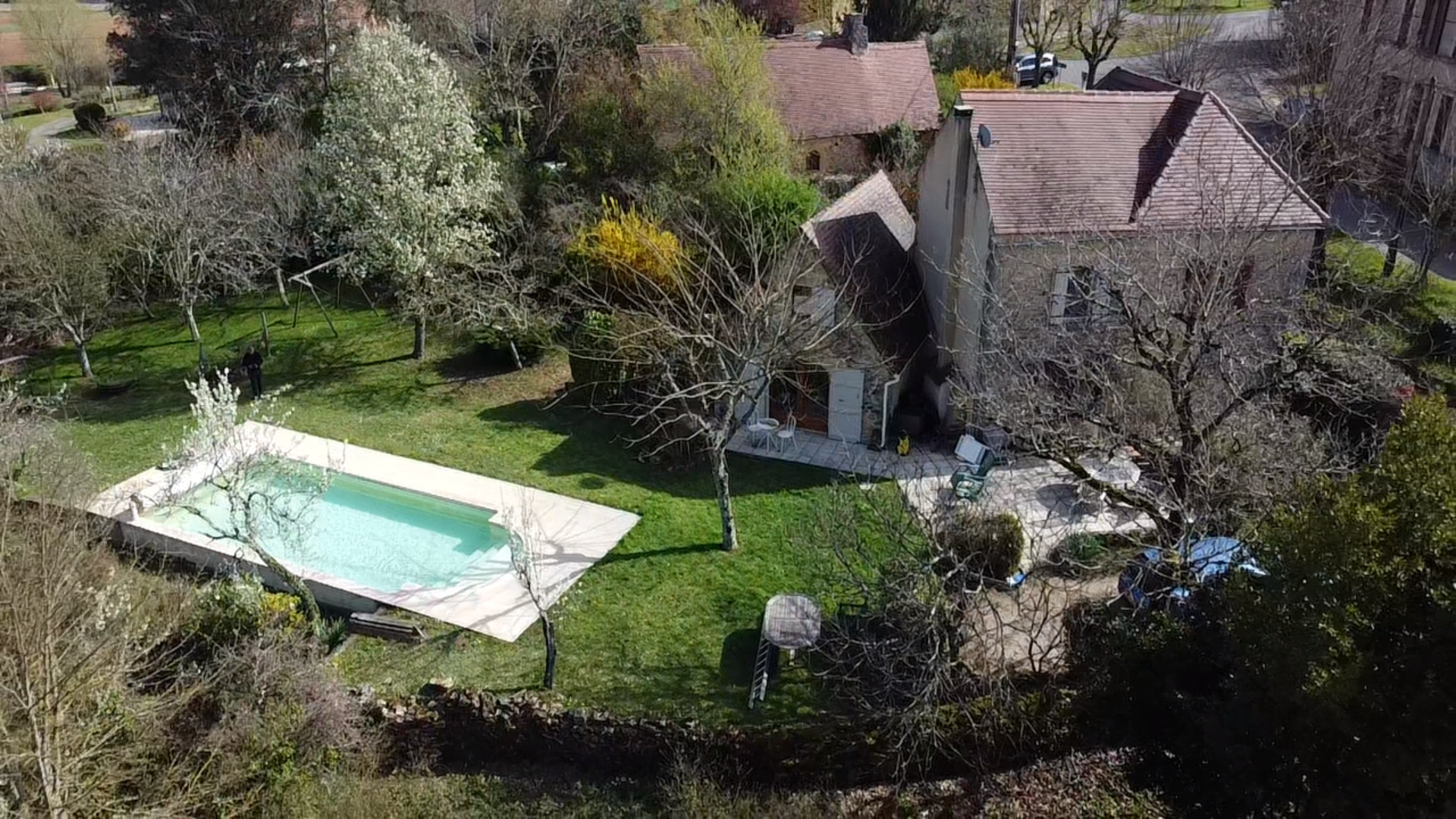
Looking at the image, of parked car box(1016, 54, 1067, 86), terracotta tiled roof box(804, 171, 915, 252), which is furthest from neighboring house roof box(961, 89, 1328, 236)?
parked car box(1016, 54, 1067, 86)

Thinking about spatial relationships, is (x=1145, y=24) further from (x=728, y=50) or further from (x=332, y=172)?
(x=332, y=172)

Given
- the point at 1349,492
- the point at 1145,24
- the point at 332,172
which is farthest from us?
the point at 1145,24

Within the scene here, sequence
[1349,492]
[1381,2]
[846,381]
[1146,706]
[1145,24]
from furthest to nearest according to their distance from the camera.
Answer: [1145,24] < [1381,2] < [846,381] < [1146,706] < [1349,492]

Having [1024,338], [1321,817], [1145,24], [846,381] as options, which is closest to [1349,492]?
[1321,817]

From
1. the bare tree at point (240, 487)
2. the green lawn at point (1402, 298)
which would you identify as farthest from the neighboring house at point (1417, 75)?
the bare tree at point (240, 487)

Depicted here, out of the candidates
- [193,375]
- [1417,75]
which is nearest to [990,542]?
[193,375]

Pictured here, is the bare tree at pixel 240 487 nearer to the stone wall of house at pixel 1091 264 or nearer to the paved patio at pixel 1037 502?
the paved patio at pixel 1037 502

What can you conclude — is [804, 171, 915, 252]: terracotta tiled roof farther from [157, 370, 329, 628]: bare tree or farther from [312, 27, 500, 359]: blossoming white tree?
[157, 370, 329, 628]: bare tree
